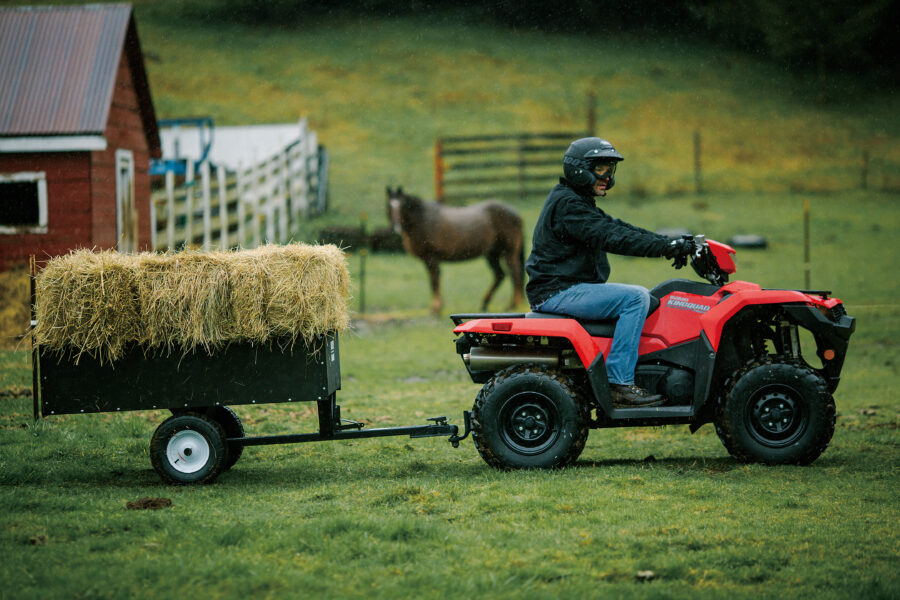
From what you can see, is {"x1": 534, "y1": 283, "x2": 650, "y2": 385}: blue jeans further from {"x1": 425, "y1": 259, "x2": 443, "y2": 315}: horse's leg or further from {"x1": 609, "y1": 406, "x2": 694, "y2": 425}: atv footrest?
{"x1": 425, "y1": 259, "x2": 443, "y2": 315}: horse's leg

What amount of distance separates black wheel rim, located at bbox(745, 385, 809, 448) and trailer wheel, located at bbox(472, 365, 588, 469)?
1.15 m

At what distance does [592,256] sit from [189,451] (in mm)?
3088

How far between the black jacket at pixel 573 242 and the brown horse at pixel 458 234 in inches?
469

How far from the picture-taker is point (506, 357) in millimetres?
6902

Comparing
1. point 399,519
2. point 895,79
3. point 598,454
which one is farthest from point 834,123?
point 399,519

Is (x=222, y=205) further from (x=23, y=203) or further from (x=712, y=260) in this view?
(x=712, y=260)

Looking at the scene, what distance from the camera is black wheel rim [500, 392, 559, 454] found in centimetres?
671

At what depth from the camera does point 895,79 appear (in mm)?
42750

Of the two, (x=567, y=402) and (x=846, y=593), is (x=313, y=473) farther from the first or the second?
(x=846, y=593)

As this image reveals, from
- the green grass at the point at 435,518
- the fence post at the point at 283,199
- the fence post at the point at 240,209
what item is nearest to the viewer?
the green grass at the point at 435,518

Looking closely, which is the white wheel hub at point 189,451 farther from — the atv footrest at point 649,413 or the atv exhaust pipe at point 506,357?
the atv footrest at point 649,413

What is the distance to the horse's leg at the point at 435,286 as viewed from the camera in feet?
61.5

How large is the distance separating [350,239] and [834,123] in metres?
27.9

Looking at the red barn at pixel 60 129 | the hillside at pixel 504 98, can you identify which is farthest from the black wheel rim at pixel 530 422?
the hillside at pixel 504 98
